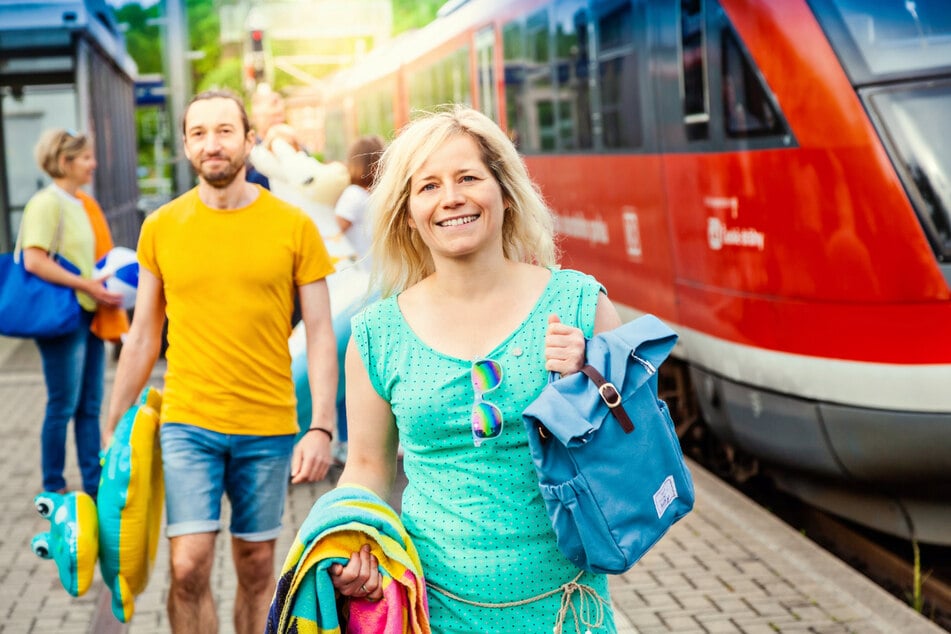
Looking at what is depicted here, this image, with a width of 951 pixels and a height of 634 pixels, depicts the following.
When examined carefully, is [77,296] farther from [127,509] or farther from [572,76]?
[572,76]

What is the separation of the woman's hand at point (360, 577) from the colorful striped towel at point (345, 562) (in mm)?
11

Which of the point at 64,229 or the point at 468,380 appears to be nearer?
the point at 468,380

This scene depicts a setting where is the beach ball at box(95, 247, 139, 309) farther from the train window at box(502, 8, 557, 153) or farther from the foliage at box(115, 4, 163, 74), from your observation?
the foliage at box(115, 4, 163, 74)

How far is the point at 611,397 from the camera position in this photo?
8.08 ft

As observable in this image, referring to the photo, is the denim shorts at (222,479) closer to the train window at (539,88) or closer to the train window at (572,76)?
the train window at (572,76)

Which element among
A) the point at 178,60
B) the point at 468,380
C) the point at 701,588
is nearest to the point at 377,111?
the point at 178,60

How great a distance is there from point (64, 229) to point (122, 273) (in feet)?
1.34

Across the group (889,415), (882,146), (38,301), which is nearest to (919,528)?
(889,415)

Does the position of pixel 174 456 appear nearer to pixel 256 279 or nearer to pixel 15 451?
pixel 256 279

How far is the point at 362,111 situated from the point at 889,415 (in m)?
20.4

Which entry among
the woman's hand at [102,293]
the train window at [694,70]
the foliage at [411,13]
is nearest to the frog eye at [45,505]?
the woman's hand at [102,293]

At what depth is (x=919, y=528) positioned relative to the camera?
654 centimetres

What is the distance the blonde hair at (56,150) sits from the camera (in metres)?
7.24

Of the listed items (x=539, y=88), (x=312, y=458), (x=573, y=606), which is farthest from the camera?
(x=539, y=88)
